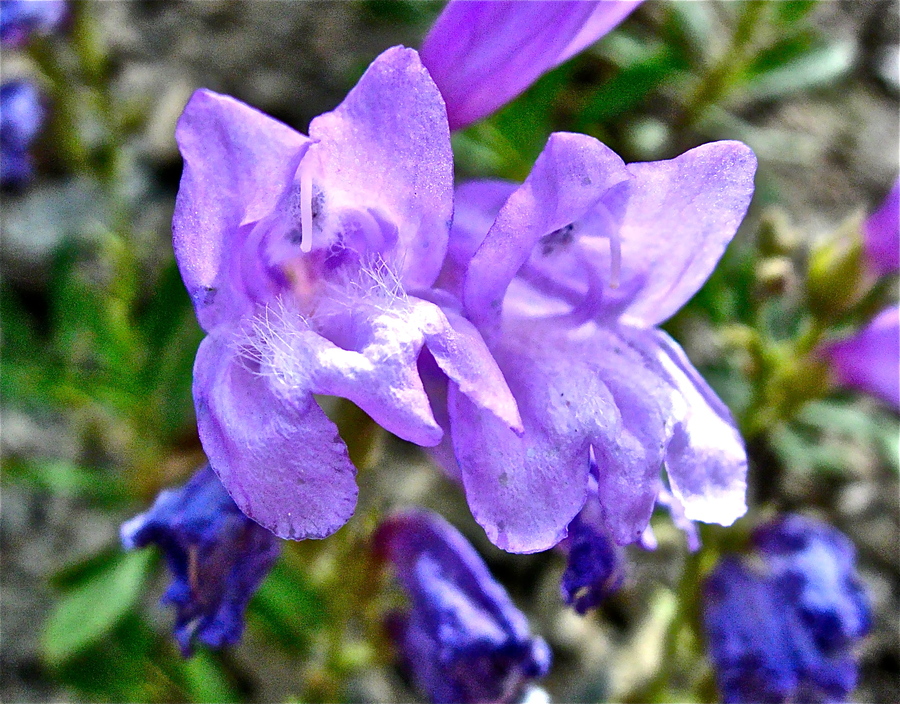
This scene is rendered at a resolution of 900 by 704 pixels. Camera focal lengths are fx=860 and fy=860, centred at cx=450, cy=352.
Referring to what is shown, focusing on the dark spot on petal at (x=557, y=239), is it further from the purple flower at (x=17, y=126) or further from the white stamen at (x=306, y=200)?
the purple flower at (x=17, y=126)

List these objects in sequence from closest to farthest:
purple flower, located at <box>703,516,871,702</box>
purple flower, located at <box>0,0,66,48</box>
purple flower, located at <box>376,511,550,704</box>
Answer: purple flower, located at <box>376,511,550,704</box>
purple flower, located at <box>703,516,871,702</box>
purple flower, located at <box>0,0,66,48</box>

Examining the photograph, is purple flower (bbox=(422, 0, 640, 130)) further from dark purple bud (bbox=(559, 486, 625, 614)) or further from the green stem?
the green stem

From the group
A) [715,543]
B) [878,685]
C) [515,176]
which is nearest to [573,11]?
[715,543]

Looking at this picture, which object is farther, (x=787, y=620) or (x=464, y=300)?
(x=787, y=620)

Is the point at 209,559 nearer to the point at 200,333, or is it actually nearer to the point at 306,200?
the point at 306,200

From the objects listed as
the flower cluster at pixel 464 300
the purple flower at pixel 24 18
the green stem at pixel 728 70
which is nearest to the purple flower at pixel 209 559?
the flower cluster at pixel 464 300

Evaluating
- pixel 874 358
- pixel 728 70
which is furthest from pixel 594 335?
pixel 728 70

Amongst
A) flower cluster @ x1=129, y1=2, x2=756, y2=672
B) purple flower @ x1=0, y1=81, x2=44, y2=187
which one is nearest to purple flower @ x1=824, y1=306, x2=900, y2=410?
flower cluster @ x1=129, y1=2, x2=756, y2=672

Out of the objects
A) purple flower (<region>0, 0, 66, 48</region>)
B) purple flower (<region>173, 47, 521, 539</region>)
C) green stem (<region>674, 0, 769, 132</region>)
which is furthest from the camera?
green stem (<region>674, 0, 769, 132</region>)
